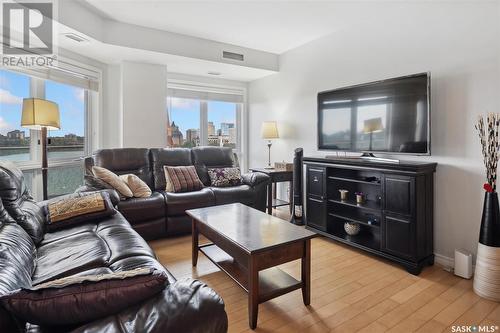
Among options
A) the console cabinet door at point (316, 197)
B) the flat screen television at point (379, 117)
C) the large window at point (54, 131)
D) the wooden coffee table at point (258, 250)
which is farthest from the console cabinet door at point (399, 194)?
the large window at point (54, 131)

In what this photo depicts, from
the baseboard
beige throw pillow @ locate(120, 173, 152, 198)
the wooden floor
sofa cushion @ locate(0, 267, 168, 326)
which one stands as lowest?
the wooden floor

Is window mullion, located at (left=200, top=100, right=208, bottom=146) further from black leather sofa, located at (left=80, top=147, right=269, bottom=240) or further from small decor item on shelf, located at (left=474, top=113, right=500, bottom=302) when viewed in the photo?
small decor item on shelf, located at (left=474, top=113, right=500, bottom=302)

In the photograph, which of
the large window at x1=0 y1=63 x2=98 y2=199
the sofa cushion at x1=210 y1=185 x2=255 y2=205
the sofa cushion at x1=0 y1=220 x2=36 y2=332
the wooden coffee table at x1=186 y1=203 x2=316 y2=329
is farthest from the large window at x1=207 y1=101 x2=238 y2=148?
the sofa cushion at x1=0 y1=220 x2=36 y2=332

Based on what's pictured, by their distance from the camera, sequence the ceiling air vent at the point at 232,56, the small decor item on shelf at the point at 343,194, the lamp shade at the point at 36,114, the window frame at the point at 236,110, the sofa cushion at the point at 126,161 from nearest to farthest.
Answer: the lamp shade at the point at 36,114 → the small decor item on shelf at the point at 343,194 → the sofa cushion at the point at 126,161 → the ceiling air vent at the point at 232,56 → the window frame at the point at 236,110

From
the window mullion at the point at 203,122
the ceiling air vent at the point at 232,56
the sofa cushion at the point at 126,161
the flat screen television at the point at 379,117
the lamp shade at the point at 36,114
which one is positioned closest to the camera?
the flat screen television at the point at 379,117

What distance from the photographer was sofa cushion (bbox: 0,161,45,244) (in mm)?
1928

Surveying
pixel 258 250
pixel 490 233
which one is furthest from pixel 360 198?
pixel 258 250

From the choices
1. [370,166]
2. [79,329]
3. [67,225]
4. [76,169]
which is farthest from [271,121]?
[79,329]

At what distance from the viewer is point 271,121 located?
4781 mm

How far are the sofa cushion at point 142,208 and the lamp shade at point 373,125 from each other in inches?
93.2

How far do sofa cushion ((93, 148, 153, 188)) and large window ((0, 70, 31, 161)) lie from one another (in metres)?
0.79

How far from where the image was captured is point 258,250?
1.72 meters

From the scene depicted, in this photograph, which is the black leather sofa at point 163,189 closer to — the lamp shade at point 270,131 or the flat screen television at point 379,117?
the lamp shade at point 270,131

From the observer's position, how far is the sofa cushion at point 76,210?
2260mm
